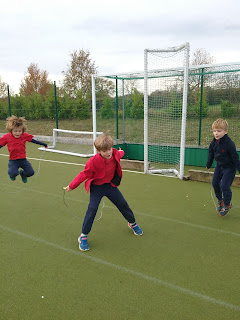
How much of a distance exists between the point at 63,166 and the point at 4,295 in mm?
6556

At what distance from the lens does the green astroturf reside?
2.91 m

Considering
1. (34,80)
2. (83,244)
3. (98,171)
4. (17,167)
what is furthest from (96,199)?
(34,80)

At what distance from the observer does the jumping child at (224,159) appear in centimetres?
475

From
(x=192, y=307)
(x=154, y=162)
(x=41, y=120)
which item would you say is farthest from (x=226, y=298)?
(x=41, y=120)

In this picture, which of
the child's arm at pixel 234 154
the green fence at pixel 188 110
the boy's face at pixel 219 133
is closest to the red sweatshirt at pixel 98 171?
the boy's face at pixel 219 133

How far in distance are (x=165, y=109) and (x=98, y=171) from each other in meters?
5.28

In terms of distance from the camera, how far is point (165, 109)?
339 inches

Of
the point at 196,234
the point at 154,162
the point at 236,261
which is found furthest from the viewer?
the point at 154,162

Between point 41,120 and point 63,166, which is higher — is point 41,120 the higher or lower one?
the higher one

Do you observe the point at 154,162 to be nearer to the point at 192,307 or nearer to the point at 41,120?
the point at 192,307

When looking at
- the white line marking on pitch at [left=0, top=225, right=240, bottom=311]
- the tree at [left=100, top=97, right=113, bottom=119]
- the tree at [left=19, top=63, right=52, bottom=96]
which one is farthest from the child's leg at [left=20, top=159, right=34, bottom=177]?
the tree at [left=19, top=63, right=52, bottom=96]

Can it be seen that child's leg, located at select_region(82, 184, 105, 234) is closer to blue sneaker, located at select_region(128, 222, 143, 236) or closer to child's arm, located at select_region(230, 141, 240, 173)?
blue sneaker, located at select_region(128, 222, 143, 236)

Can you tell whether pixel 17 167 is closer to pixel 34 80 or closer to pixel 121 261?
pixel 121 261

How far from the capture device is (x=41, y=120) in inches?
709
